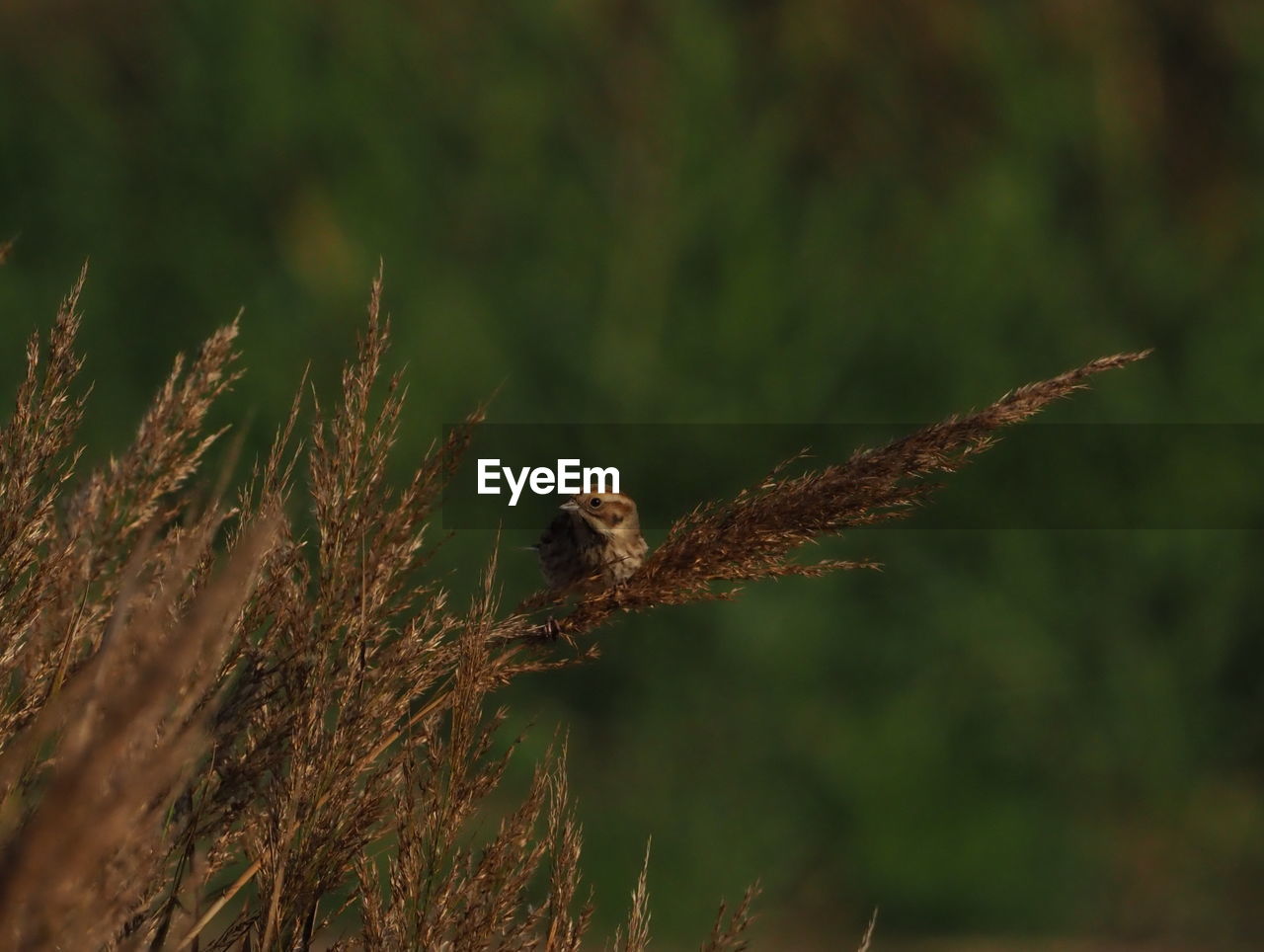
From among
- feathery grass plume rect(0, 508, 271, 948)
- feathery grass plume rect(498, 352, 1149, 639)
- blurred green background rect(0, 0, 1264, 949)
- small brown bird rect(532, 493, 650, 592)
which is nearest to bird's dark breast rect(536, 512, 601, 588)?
small brown bird rect(532, 493, 650, 592)

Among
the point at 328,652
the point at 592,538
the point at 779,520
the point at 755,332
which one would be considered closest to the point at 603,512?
the point at 592,538

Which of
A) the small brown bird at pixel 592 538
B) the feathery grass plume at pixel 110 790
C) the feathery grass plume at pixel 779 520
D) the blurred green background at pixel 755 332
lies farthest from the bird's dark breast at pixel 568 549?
the blurred green background at pixel 755 332

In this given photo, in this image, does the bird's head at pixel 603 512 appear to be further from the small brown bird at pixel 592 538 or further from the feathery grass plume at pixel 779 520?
the feathery grass plume at pixel 779 520

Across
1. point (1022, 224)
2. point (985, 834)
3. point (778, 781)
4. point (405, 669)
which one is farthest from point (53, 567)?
point (1022, 224)

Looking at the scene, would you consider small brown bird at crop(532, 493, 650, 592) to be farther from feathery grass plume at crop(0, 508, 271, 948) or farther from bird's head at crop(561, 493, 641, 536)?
feathery grass plume at crop(0, 508, 271, 948)

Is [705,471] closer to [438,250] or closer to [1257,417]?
[438,250]

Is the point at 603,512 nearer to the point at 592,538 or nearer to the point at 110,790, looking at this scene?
the point at 592,538
